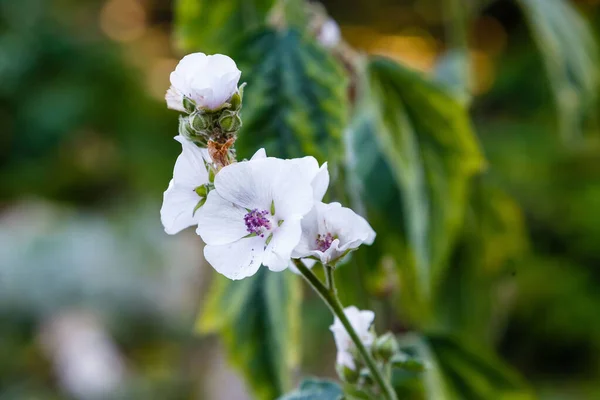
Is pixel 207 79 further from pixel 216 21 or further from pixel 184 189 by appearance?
pixel 216 21

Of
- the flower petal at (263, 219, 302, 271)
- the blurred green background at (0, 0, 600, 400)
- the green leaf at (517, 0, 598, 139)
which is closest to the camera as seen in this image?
the flower petal at (263, 219, 302, 271)

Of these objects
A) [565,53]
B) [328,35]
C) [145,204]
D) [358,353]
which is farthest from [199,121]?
[145,204]

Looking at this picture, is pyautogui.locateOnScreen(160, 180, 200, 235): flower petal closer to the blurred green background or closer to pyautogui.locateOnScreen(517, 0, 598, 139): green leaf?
pyautogui.locateOnScreen(517, 0, 598, 139): green leaf

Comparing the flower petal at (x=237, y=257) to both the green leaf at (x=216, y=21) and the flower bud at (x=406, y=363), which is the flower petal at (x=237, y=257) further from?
the green leaf at (x=216, y=21)

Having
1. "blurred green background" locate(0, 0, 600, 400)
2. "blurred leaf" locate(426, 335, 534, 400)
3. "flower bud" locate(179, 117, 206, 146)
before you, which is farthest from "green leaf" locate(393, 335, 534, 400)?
"blurred green background" locate(0, 0, 600, 400)

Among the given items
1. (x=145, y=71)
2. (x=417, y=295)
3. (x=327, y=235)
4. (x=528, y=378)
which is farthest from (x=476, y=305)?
(x=145, y=71)

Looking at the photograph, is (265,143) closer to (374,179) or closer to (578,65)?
(374,179)
